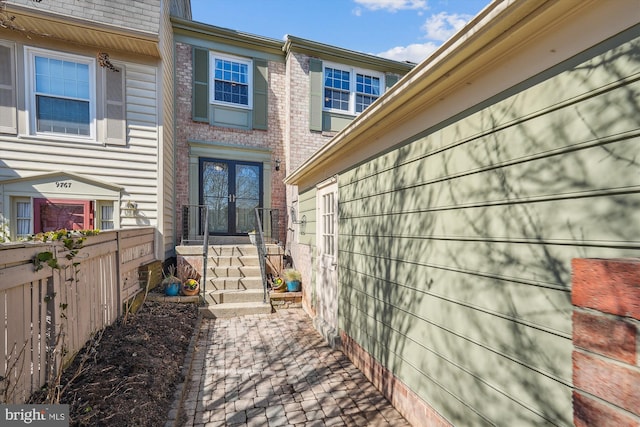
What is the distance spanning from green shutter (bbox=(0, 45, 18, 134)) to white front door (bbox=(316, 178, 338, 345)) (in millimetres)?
5999

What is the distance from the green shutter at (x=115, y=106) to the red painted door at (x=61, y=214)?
1415 millimetres

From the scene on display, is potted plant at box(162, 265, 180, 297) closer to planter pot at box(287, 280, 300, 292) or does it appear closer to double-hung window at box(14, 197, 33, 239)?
planter pot at box(287, 280, 300, 292)

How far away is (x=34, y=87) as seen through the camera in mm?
5816

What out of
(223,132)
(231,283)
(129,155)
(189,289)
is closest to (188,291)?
(189,289)

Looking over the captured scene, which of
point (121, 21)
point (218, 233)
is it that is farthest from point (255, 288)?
point (121, 21)

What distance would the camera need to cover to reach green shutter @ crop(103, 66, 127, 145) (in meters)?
6.11

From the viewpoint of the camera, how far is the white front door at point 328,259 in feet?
14.6

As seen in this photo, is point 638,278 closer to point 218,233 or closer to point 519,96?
point 519,96

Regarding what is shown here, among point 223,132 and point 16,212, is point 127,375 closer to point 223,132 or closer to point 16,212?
point 16,212

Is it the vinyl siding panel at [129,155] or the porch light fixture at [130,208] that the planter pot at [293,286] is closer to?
the vinyl siding panel at [129,155]

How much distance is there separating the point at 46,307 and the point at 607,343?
11.4ft

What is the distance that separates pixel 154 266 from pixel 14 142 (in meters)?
3.47

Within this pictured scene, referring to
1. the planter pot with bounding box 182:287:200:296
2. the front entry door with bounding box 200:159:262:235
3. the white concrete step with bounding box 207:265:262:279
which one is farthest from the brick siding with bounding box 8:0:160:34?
the planter pot with bounding box 182:287:200:296

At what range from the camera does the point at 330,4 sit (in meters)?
9.56
